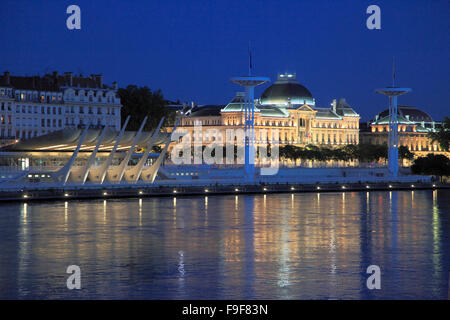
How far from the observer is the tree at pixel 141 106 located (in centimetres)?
12569

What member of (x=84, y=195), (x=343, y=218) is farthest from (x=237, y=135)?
(x=343, y=218)

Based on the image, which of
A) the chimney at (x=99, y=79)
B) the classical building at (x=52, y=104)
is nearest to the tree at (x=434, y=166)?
the classical building at (x=52, y=104)

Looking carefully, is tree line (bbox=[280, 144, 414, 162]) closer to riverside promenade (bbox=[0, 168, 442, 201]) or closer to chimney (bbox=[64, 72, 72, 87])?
riverside promenade (bbox=[0, 168, 442, 201])

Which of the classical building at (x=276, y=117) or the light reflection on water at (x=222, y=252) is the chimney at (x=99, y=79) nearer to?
the classical building at (x=276, y=117)

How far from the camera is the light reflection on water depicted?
22312 mm

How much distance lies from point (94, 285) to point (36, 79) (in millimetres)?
99426

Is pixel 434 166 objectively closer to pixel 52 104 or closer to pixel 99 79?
pixel 99 79

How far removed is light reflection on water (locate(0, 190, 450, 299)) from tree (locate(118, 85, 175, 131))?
7166cm

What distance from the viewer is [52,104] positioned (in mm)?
117500

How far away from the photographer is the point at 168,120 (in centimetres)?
13838

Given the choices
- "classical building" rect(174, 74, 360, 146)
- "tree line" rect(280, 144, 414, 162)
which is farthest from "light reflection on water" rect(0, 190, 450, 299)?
"classical building" rect(174, 74, 360, 146)

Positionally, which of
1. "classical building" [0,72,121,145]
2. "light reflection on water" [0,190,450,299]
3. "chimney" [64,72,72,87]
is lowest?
"light reflection on water" [0,190,450,299]

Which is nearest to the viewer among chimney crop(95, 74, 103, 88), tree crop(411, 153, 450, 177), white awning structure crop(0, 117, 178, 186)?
white awning structure crop(0, 117, 178, 186)

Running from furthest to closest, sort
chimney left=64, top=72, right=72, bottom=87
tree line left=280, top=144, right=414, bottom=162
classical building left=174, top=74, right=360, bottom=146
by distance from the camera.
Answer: classical building left=174, top=74, right=360, bottom=146 < tree line left=280, top=144, right=414, bottom=162 < chimney left=64, top=72, right=72, bottom=87
